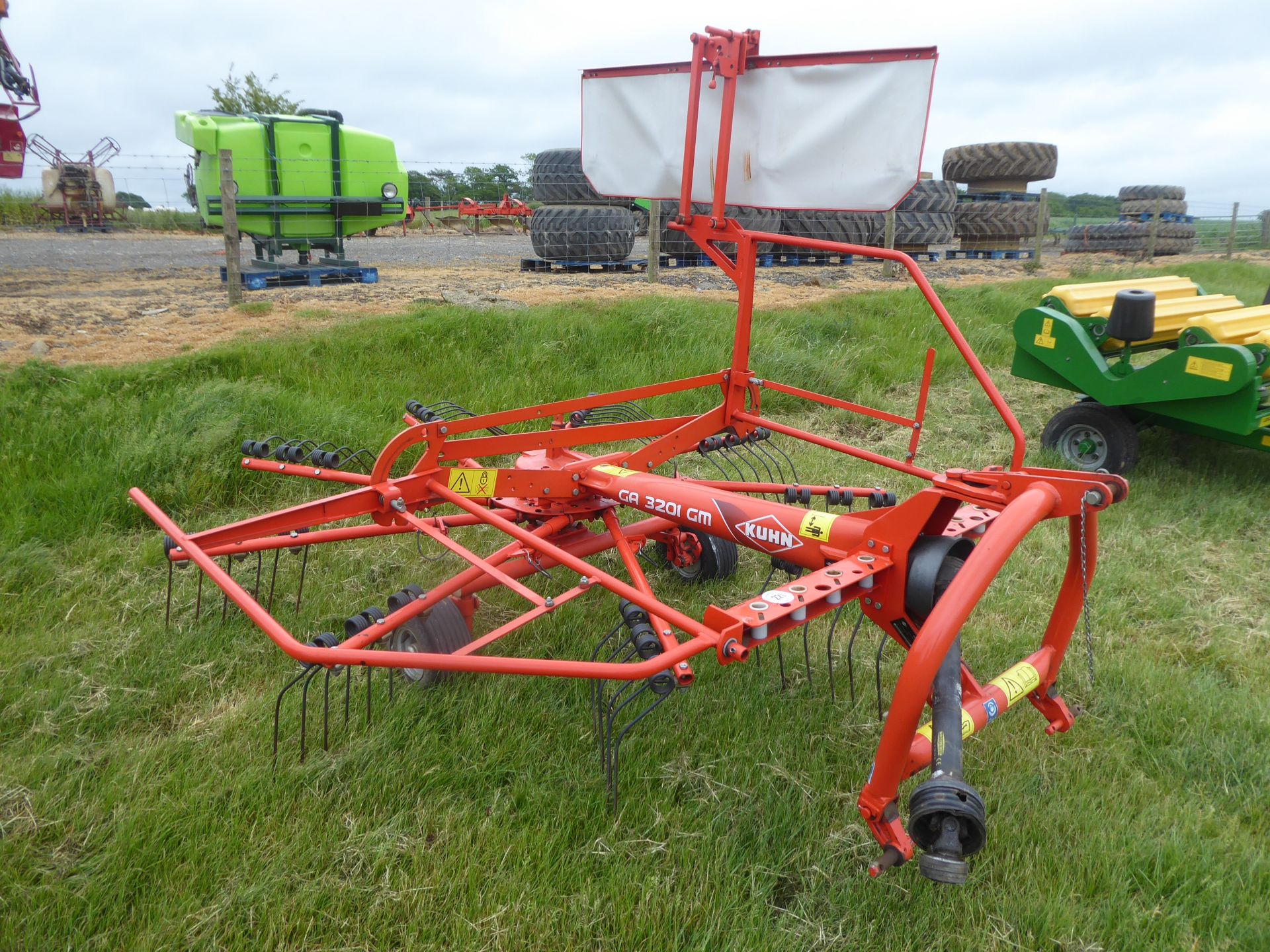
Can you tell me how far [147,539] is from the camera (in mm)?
4188

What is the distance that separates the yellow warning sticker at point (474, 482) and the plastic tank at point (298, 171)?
7135 mm

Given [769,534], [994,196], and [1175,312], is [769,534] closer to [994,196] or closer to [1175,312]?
[1175,312]

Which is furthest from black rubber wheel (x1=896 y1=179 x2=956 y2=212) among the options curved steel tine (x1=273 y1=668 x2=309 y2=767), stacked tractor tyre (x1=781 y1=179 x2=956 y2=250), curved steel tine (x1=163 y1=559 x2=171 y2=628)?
curved steel tine (x1=273 y1=668 x2=309 y2=767)

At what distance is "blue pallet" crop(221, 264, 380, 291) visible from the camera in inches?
352

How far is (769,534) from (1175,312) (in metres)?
4.51

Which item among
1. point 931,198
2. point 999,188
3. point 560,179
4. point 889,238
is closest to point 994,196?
point 999,188

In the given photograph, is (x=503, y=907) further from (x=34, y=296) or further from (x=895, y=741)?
(x=34, y=296)

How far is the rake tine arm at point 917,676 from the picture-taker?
1861 millimetres

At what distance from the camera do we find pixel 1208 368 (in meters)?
4.78

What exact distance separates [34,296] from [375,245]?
367 inches

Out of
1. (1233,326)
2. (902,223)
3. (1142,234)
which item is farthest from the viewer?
(1142,234)

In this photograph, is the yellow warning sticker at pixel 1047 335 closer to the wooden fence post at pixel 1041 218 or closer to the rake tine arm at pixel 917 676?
the rake tine arm at pixel 917 676

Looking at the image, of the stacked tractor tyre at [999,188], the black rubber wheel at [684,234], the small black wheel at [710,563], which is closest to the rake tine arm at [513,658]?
the small black wheel at [710,563]

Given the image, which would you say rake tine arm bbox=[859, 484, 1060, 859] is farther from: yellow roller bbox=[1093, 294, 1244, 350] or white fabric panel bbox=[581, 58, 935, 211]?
yellow roller bbox=[1093, 294, 1244, 350]
